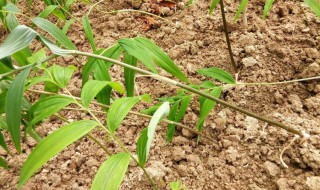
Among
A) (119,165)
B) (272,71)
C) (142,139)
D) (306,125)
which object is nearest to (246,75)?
(272,71)

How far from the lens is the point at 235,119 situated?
120 centimetres

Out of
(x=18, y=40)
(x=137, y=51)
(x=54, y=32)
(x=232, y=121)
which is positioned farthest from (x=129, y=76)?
(x=232, y=121)

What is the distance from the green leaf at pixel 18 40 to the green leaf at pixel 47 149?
0.16 meters

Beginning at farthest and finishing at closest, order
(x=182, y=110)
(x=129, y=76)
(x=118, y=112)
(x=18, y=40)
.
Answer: (x=182, y=110)
(x=129, y=76)
(x=118, y=112)
(x=18, y=40)

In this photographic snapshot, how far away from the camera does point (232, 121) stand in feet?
3.93

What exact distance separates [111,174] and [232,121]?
64cm

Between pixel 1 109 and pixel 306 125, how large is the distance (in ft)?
2.76

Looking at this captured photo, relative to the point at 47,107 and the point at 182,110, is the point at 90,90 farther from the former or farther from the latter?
the point at 182,110

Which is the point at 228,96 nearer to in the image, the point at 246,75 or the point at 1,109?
the point at 246,75

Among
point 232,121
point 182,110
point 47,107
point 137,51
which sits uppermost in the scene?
point 137,51

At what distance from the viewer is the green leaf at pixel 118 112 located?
2.48 ft

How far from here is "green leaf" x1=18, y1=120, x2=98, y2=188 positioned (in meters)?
0.63

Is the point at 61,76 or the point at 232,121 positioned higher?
the point at 61,76

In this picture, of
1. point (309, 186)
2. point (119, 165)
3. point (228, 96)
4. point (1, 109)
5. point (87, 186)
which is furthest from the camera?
point (228, 96)
